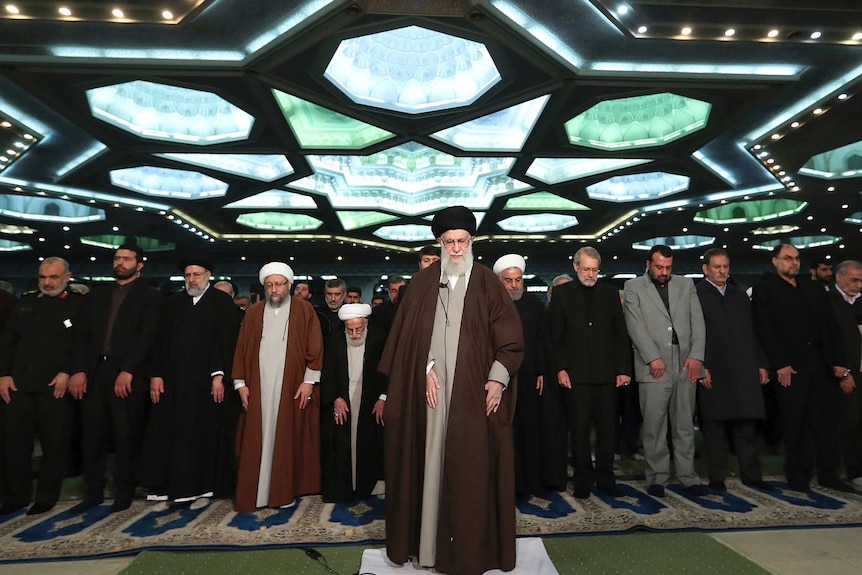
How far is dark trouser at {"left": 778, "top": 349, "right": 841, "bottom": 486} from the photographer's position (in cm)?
401

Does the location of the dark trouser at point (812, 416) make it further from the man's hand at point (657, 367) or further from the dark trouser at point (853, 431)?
the man's hand at point (657, 367)

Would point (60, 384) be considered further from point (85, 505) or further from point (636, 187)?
point (636, 187)

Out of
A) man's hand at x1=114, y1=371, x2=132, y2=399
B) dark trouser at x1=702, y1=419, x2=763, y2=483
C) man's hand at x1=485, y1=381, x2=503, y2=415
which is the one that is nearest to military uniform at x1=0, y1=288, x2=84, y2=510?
man's hand at x1=114, y1=371, x2=132, y2=399

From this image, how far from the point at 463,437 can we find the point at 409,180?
1173 centimetres

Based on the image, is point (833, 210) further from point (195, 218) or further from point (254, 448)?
point (195, 218)

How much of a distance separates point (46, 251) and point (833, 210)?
26.0 meters

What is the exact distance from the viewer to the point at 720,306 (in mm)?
4195

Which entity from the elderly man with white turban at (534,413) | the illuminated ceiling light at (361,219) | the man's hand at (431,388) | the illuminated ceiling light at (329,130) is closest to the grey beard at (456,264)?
the man's hand at (431,388)

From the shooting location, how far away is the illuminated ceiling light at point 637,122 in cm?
915

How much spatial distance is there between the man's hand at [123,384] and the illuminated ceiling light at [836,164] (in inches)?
491

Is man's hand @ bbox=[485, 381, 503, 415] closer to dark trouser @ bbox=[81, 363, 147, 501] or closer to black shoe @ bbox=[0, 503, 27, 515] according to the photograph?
dark trouser @ bbox=[81, 363, 147, 501]

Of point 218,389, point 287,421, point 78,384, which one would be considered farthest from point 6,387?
point 287,421

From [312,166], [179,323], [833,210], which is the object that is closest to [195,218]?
[312,166]

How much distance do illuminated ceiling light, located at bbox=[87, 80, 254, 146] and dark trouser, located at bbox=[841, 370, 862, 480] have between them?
361 inches
